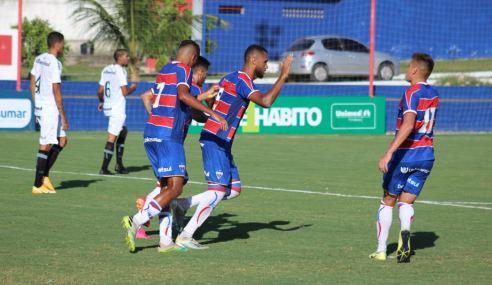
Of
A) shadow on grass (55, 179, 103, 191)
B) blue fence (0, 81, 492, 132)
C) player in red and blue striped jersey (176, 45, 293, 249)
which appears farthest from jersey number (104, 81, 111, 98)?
blue fence (0, 81, 492, 132)

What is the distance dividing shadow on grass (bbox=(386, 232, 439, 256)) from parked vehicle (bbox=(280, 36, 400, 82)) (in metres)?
18.1

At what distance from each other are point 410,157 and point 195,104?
1.97 m

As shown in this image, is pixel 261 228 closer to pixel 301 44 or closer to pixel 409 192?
pixel 409 192

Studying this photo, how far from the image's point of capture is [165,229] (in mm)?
6141

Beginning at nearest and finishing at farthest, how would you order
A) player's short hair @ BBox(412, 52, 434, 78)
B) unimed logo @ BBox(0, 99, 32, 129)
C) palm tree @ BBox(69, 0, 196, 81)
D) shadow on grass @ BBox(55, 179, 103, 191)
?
1. player's short hair @ BBox(412, 52, 434, 78)
2. shadow on grass @ BBox(55, 179, 103, 191)
3. unimed logo @ BBox(0, 99, 32, 129)
4. palm tree @ BBox(69, 0, 196, 81)

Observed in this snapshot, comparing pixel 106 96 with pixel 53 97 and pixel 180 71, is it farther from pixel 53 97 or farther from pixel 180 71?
pixel 180 71

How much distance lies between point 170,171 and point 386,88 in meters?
16.3

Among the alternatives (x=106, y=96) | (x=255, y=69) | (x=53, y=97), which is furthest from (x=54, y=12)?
(x=255, y=69)

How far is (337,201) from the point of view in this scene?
9016 mm

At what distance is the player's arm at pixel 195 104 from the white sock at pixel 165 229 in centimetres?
107

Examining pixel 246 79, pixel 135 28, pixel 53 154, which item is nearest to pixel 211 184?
pixel 246 79

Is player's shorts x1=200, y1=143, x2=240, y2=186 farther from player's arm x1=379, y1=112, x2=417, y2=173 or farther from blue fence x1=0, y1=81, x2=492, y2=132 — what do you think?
blue fence x1=0, y1=81, x2=492, y2=132

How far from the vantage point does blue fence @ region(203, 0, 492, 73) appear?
25797mm

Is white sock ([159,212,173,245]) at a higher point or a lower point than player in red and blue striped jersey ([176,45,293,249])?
lower
